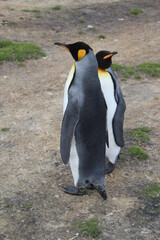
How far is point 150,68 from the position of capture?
655cm

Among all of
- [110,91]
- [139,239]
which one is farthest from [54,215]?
[110,91]

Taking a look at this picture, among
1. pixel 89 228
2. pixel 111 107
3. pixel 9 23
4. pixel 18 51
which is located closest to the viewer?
pixel 89 228

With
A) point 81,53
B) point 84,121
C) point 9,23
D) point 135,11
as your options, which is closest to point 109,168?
point 84,121

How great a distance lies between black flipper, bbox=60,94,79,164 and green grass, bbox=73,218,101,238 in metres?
0.50

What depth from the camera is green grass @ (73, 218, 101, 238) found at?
10.7 ft

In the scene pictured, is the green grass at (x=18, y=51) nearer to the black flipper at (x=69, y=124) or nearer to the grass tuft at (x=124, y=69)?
the grass tuft at (x=124, y=69)

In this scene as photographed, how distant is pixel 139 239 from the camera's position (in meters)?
3.24

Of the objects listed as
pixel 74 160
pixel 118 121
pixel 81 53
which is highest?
pixel 81 53

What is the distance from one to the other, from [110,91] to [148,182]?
35.3 inches

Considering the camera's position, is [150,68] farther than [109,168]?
Yes

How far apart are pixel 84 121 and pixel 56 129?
140 cm

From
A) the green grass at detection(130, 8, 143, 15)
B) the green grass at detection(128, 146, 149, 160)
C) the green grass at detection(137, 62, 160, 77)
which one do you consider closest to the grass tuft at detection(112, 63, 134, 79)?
the green grass at detection(137, 62, 160, 77)

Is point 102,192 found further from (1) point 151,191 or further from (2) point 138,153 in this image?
(2) point 138,153

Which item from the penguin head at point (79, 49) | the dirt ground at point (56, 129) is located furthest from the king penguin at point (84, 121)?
the dirt ground at point (56, 129)
